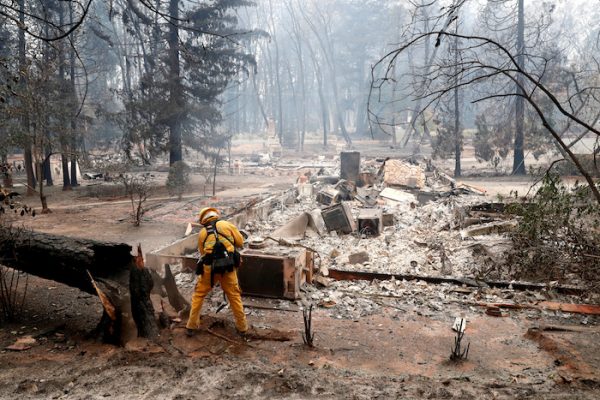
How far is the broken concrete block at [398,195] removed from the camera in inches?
593

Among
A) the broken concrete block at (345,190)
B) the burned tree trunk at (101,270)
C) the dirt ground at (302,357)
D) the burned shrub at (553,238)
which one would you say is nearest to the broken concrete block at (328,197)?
the broken concrete block at (345,190)

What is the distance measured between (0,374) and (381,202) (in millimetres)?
12092

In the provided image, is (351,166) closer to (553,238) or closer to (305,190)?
(305,190)

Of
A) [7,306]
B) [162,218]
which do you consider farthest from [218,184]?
[7,306]

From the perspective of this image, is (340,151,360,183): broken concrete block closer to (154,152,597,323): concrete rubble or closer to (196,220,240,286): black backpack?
(154,152,597,323): concrete rubble

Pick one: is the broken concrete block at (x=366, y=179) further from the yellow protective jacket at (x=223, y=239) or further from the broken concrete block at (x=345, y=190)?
the yellow protective jacket at (x=223, y=239)

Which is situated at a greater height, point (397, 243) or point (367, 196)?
point (367, 196)

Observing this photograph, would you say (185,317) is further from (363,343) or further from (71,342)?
(363,343)

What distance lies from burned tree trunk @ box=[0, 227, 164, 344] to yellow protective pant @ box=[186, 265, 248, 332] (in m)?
0.47

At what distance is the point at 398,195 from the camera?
15406 mm

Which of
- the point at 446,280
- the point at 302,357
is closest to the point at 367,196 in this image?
the point at 446,280

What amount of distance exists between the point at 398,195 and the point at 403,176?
6.29 feet

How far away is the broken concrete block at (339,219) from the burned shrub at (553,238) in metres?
4.48

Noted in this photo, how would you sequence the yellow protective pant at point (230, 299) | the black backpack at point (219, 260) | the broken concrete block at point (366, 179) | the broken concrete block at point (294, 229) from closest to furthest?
the black backpack at point (219, 260) < the yellow protective pant at point (230, 299) < the broken concrete block at point (294, 229) < the broken concrete block at point (366, 179)
